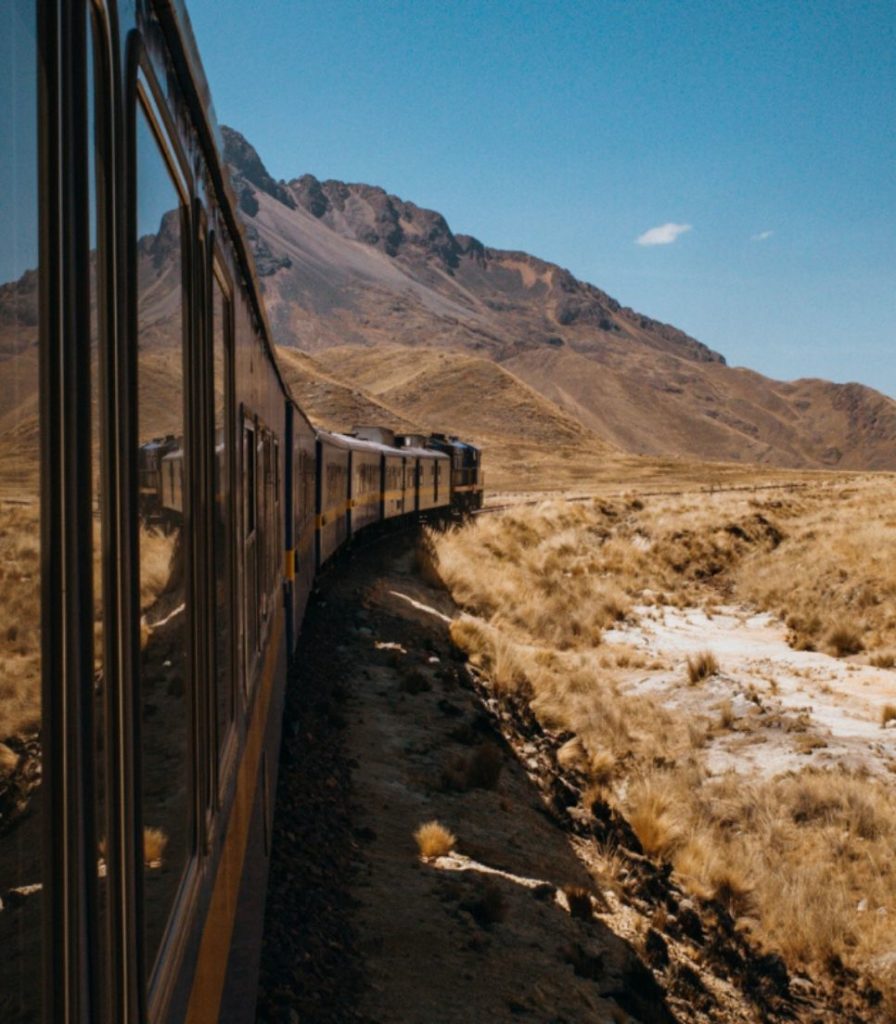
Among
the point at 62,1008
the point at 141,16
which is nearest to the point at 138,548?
the point at 62,1008

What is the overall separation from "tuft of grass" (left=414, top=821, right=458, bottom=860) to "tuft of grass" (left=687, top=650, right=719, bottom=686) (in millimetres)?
11182

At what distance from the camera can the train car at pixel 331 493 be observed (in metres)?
16.0

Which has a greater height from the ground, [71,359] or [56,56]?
[56,56]

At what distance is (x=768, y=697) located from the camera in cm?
1795

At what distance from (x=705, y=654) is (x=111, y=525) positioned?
1937cm

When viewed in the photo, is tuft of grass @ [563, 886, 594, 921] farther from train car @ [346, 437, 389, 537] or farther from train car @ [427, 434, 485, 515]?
train car @ [427, 434, 485, 515]

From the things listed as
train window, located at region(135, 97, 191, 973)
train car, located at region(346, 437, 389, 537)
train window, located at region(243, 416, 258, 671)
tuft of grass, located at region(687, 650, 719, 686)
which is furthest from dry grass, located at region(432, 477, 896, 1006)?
train window, located at region(135, 97, 191, 973)

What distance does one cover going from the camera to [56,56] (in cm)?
135

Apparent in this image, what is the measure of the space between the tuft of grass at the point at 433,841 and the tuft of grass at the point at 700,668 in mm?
11182

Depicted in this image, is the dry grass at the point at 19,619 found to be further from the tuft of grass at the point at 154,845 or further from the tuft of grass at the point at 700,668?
A: the tuft of grass at the point at 700,668

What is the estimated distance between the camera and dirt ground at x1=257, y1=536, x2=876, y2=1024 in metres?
6.32

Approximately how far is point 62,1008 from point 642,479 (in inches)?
3142

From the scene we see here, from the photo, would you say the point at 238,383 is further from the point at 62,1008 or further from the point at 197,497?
the point at 62,1008

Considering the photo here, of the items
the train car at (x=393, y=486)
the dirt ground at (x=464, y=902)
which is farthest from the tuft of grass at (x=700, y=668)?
the train car at (x=393, y=486)
